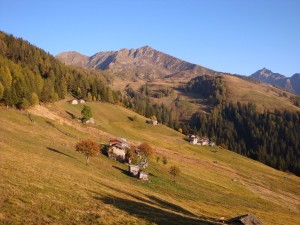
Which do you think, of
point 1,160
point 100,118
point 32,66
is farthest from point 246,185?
point 32,66

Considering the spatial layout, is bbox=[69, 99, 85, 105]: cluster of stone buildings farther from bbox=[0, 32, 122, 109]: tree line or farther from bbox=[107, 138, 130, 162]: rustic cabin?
bbox=[107, 138, 130, 162]: rustic cabin

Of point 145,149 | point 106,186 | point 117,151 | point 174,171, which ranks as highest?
point 145,149

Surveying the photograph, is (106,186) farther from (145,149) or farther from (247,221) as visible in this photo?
(145,149)

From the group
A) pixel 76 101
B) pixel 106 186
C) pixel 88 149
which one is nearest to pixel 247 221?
pixel 106 186

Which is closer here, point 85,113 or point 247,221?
point 247,221

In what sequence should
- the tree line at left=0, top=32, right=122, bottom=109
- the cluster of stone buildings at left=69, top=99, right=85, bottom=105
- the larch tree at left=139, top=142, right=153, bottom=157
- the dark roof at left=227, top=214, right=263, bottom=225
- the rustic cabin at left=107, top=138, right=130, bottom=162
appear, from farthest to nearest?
1. the cluster of stone buildings at left=69, top=99, right=85, bottom=105
2. the tree line at left=0, top=32, right=122, bottom=109
3. the larch tree at left=139, top=142, right=153, bottom=157
4. the rustic cabin at left=107, top=138, right=130, bottom=162
5. the dark roof at left=227, top=214, right=263, bottom=225

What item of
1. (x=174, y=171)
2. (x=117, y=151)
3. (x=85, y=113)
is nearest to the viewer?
(x=174, y=171)

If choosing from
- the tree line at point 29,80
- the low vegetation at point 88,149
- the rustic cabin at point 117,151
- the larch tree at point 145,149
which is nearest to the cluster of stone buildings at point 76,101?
the tree line at point 29,80

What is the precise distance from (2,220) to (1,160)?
24.1 metres

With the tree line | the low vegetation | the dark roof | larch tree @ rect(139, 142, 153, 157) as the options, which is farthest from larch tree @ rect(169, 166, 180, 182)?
the tree line

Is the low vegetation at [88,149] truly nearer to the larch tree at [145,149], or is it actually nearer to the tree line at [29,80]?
the larch tree at [145,149]

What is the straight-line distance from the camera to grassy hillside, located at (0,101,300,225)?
98.1ft

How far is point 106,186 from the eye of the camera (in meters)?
50.2

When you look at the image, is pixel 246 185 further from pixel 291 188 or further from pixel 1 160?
pixel 1 160
